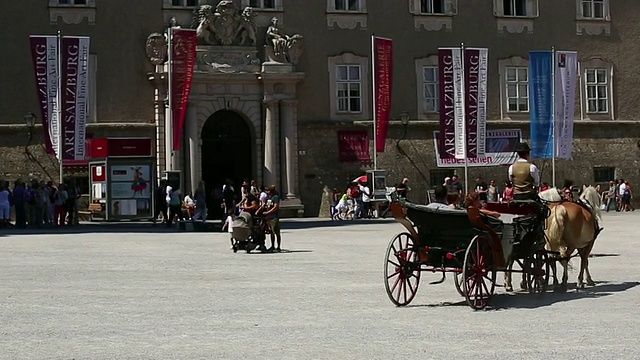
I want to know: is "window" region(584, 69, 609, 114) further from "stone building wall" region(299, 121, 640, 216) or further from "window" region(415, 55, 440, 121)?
"window" region(415, 55, 440, 121)

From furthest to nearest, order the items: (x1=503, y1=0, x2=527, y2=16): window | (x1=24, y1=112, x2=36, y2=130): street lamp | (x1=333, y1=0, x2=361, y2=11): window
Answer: (x1=503, y1=0, x2=527, y2=16): window
(x1=333, y1=0, x2=361, y2=11): window
(x1=24, y1=112, x2=36, y2=130): street lamp

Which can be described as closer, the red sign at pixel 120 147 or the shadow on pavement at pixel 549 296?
the shadow on pavement at pixel 549 296

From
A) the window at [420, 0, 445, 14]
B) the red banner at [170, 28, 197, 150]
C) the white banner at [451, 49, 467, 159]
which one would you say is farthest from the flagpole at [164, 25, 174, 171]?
the white banner at [451, 49, 467, 159]

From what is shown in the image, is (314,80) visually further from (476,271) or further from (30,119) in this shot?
(476,271)

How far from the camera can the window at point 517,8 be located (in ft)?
149

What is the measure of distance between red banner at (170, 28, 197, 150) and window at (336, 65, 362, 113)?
6.27 m

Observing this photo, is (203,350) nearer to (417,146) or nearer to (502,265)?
(502,265)

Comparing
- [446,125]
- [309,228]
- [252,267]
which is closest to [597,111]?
[446,125]

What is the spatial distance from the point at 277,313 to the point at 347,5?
31.0 m

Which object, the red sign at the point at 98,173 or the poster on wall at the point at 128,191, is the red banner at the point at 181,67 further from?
the poster on wall at the point at 128,191

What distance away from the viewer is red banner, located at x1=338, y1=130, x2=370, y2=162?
4338 cm

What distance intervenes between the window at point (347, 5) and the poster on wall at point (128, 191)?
37.6ft

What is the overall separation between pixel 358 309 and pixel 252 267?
6725 millimetres

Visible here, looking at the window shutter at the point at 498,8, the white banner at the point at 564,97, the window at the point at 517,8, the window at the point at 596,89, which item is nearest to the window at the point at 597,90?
the window at the point at 596,89
